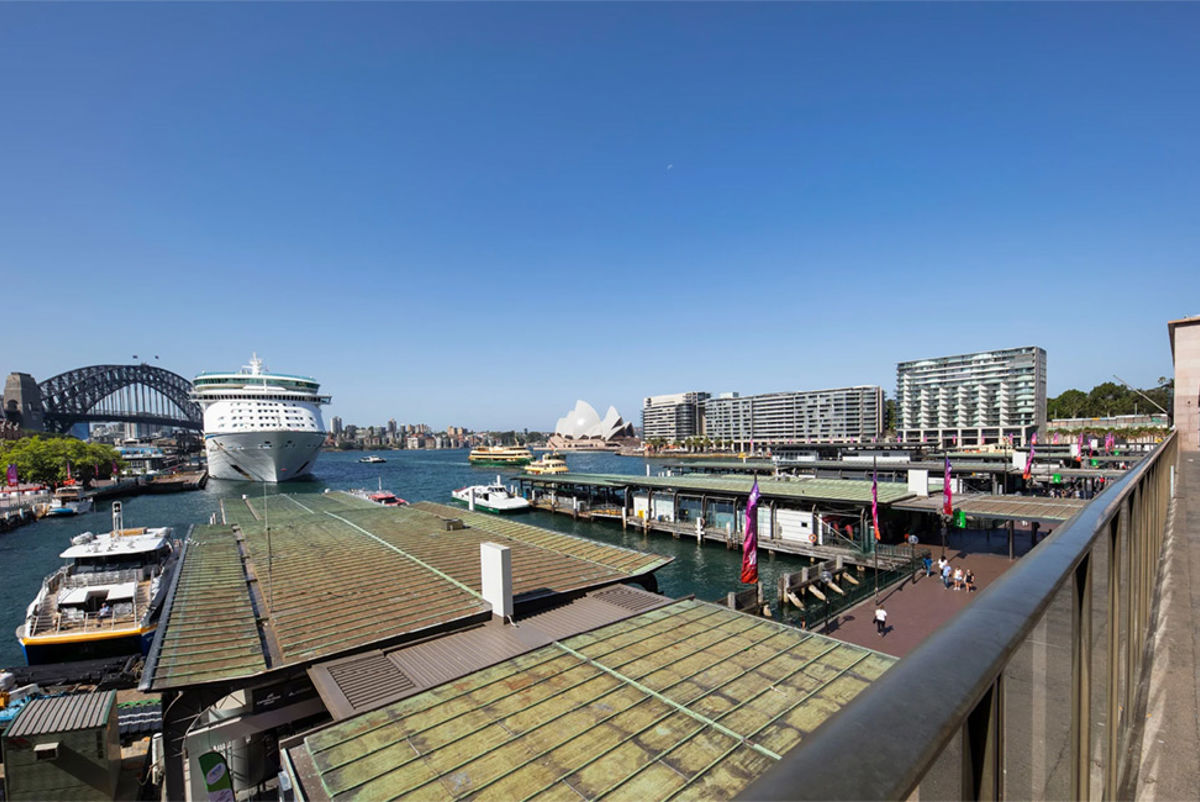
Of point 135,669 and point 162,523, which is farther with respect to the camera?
point 162,523

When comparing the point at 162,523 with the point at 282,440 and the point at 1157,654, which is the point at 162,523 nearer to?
the point at 282,440

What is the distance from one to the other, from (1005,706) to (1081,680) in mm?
1118

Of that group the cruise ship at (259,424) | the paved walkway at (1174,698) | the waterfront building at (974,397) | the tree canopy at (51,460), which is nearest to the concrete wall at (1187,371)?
the paved walkway at (1174,698)

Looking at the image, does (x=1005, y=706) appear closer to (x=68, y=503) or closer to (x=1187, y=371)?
(x=1187, y=371)

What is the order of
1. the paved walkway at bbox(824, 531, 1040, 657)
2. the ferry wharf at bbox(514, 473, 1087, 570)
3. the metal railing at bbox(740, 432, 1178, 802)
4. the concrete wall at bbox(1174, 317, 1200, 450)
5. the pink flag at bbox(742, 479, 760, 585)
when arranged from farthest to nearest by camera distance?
the ferry wharf at bbox(514, 473, 1087, 570), the concrete wall at bbox(1174, 317, 1200, 450), the paved walkway at bbox(824, 531, 1040, 657), the pink flag at bbox(742, 479, 760, 585), the metal railing at bbox(740, 432, 1178, 802)

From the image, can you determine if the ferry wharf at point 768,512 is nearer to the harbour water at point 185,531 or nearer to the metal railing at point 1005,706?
the harbour water at point 185,531

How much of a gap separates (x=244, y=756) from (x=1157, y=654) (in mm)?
15999

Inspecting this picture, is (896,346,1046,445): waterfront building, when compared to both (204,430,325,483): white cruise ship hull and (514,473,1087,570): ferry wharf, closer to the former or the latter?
(514,473,1087,570): ferry wharf

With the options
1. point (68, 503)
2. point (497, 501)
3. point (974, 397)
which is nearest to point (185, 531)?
point (68, 503)

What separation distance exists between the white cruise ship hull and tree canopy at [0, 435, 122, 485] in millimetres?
16559

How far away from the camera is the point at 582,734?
27.8 ft

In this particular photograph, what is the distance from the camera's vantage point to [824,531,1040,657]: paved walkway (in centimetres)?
2028

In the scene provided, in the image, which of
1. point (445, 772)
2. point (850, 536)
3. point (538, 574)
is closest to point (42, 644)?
point (538, 574)

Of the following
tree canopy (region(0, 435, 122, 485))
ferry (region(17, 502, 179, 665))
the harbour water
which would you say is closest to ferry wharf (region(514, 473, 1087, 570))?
the harbour water
